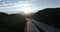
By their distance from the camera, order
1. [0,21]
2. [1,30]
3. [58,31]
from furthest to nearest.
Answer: [0,21] → [58,31] → [1,30]

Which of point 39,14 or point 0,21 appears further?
point 39,14

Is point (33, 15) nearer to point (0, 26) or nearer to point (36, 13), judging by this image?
point (36, 13)

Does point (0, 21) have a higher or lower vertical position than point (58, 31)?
higher

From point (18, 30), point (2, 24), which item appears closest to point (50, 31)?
point (18, 30)

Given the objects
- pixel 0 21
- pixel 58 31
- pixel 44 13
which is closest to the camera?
pixel 58 31

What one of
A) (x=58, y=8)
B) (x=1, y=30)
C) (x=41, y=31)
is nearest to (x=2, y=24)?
(x=1, y=30)

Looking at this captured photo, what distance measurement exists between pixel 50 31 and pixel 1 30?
1954mm

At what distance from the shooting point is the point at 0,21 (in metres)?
6.60

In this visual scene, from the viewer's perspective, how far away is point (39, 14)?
12992 mm

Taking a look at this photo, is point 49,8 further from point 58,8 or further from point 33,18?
point 33,18

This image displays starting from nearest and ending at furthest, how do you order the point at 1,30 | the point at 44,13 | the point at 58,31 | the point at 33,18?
the point at 1,30 → the point at 58,31 → the point at 44,13 → the point at 33,18

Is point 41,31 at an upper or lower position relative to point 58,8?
lower

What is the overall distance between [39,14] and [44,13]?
2.93ft

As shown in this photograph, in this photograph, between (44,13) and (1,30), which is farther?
(44,13)
